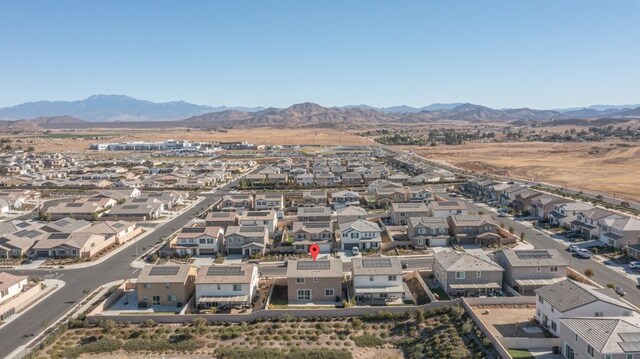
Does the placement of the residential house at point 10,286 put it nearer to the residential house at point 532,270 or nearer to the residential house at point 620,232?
the residential house at point 532,270

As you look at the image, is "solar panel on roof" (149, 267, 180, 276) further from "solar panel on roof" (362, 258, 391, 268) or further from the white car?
the white car

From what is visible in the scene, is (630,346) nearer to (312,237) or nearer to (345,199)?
(312,237)

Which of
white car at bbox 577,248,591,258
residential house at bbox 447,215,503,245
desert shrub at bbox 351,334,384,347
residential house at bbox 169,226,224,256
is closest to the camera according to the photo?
desert shrub at bbox 351,334,384,347

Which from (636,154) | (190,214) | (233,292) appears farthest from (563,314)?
(636,154)

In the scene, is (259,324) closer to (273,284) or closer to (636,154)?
(273,284)

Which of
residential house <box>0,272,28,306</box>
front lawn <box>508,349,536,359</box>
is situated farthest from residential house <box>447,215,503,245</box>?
residential house <box>0,272,28,306</box>

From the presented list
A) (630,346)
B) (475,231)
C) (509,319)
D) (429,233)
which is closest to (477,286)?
(509,319)
